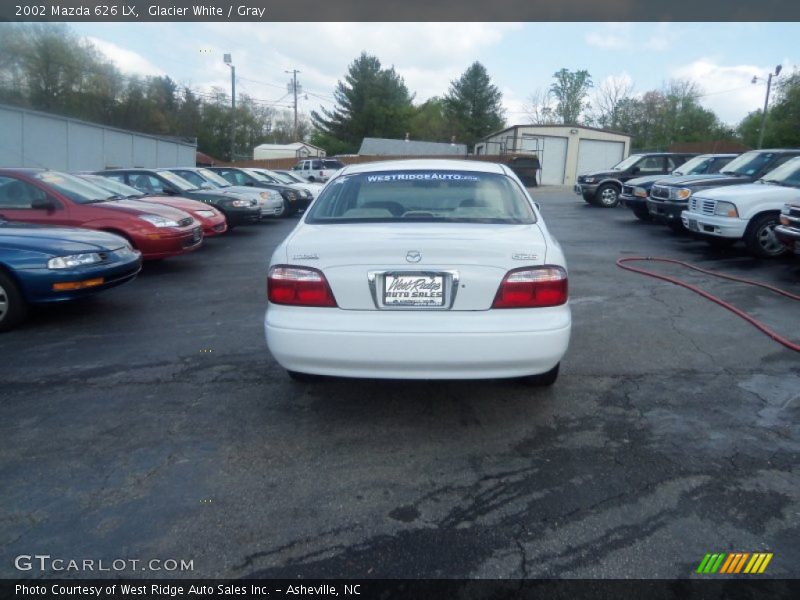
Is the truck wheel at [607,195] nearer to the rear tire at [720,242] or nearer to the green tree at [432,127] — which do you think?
the rear tire at [720,242]

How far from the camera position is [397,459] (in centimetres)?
334

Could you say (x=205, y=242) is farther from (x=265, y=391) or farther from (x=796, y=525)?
(x=796, y=525)

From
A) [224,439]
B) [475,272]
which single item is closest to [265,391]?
[224,439]

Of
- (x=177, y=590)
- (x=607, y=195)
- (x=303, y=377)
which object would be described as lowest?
(x=177, y=590)

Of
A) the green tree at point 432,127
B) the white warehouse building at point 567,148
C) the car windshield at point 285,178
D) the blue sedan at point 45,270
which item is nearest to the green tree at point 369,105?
the green tree at point 432,127

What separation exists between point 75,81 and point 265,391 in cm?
4885

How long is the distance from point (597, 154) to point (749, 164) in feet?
93.0

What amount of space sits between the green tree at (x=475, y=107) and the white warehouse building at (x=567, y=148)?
28.1 m

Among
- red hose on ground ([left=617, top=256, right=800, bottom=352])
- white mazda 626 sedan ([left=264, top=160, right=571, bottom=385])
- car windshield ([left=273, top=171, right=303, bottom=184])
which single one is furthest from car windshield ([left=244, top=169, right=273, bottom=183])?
white mazda 626 sedan ([left=264, top=160, right=571, bottom=385])

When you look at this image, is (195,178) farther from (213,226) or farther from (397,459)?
(397,459)

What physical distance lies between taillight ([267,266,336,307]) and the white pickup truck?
821 cm

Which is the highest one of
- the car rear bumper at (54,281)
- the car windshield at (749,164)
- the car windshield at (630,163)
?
the car windshield at (630,163)

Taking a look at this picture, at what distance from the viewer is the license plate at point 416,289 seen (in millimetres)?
3375

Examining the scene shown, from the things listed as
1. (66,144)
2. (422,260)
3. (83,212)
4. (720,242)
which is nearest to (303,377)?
(422,260)
